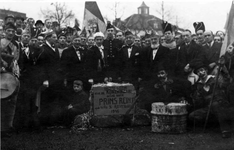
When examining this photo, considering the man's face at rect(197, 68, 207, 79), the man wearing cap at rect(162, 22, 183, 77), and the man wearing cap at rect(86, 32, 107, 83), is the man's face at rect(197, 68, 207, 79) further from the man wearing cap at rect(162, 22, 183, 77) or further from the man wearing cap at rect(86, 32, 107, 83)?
the man wearing cap at rect(86, 32, 107, 83)

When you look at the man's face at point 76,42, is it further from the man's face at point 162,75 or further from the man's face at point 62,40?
the man's face at point 162,75

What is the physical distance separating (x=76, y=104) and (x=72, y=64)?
3.29ft

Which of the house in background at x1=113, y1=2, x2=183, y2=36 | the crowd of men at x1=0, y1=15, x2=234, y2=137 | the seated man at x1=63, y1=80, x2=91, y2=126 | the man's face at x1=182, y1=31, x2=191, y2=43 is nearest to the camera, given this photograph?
the crowd of men at x1=0, y1=15, x2=234, y2=137

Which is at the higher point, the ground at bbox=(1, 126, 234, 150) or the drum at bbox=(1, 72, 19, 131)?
the drum at bbox=(1, 72, 19, 131)

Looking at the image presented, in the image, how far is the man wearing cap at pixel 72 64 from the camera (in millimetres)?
8148

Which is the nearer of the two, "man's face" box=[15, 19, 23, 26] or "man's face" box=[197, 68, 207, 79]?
"man's face" box=[197, 68, 207, 79]

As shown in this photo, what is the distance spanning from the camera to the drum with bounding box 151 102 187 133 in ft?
23.0

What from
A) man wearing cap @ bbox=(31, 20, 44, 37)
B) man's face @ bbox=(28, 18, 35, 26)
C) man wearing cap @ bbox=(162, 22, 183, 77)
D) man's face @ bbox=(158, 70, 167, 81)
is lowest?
man's face @ bbox=(158, 70, 167, 81)

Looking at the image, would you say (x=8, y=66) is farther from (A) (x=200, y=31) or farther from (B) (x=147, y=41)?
(A) (x=200, y=31)

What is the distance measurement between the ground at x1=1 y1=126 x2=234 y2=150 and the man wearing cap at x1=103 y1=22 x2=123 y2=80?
59.4 inches

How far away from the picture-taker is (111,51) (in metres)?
8.41

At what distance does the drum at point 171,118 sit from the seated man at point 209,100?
354 millimetres

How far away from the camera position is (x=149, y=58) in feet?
27.2

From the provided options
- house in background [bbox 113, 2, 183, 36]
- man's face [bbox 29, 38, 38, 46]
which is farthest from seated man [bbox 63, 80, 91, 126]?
house in background [bbox 113, 2, 183, 36]
